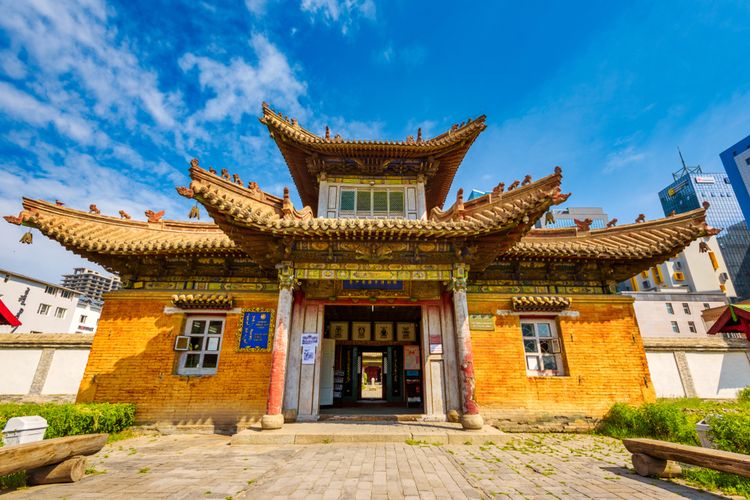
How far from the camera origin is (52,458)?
4363 mm

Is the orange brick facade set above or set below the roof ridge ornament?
below

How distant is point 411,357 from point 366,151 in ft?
28.1

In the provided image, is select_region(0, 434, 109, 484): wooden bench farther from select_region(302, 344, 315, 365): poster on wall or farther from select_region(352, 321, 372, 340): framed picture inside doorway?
select_region(352, 321, 372, 340): framed picture inside doorway

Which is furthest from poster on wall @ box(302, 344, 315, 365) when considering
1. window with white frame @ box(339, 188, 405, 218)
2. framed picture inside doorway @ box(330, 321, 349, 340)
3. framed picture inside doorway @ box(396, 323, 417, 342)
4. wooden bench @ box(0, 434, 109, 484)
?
framed picture inside doorway @ box(396, 323, 417, 342)

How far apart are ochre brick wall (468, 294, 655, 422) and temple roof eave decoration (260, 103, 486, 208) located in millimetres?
5174

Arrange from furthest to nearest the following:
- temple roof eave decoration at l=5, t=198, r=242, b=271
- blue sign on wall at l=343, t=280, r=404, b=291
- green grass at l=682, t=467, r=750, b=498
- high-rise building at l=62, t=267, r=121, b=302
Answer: high-rise building at l=62, t=267, r=121, b=302
blue sign on wall at l=343, t=280, r=404, b=291
temple roof eave decoration at l=5, t=198, r=242, b=271
green grass at l=682, t=467, r=750, b=498

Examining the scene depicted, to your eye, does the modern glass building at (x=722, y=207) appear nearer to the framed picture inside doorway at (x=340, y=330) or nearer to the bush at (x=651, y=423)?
the bush at (x=651, y=423)

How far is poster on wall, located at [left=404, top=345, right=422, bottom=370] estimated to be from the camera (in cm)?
1379

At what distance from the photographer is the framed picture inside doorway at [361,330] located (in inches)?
530

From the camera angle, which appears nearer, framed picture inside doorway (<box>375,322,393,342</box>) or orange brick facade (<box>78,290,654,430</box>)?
orange brick facade (<box>78,290,654,430</box>)

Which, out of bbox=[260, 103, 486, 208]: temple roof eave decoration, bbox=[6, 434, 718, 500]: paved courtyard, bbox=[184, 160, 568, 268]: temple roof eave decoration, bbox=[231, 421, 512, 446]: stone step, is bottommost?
bbox=[6, 434, 718, 500]: paved courtyard

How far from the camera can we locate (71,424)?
283 inches

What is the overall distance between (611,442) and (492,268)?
16.6 ft

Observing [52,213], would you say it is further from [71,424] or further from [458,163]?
[458,163]
